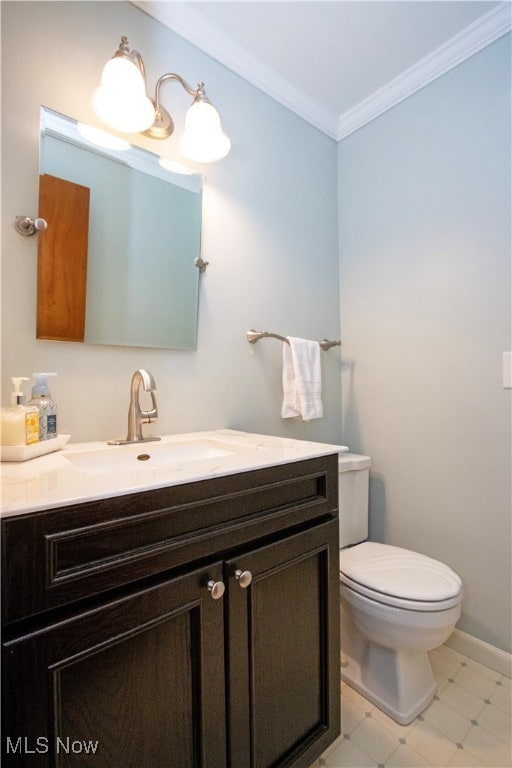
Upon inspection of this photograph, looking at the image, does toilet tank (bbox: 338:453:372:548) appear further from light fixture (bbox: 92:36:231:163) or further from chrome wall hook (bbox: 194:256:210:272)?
light fixture (bbox: 92:36:231:163)

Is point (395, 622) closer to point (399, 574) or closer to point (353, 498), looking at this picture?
point (399, 574)

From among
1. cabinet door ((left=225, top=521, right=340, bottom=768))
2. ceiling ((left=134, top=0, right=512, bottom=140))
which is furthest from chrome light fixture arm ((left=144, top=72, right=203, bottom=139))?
cabinet door ((left=225, top=521, right=340, bottom=768))

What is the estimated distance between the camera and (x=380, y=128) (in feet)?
5.36

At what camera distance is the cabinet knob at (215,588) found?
0.65m

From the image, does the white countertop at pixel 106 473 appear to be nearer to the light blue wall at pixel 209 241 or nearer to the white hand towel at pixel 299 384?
the light blue wall at pixel 209 241

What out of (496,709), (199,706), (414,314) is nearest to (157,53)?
(414,314)

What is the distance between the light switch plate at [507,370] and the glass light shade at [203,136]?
124 cm

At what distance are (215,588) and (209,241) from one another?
3.68 ft

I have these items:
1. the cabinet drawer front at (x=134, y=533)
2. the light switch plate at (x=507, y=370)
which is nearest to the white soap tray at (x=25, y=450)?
the cabinet drawer front at (x=134, y=533)

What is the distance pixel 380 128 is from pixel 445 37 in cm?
35

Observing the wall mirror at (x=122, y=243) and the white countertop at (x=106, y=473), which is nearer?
the white countertop at (x=106, y=473)

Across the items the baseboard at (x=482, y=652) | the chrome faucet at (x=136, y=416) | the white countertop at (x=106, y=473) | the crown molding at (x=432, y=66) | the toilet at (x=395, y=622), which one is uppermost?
the crown molding at (x=432, y=66)

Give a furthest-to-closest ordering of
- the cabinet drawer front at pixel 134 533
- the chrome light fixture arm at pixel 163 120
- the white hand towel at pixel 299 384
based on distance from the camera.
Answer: the white hand towel at pixel 299 384 < the chrome light fixture arm at pixel 163 120 < the cabinet drawer front at pixel 134 533

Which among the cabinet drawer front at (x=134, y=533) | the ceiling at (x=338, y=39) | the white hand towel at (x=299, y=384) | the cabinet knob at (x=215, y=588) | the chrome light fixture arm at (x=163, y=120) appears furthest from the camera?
the white hand towel at (x=299, y=384)
